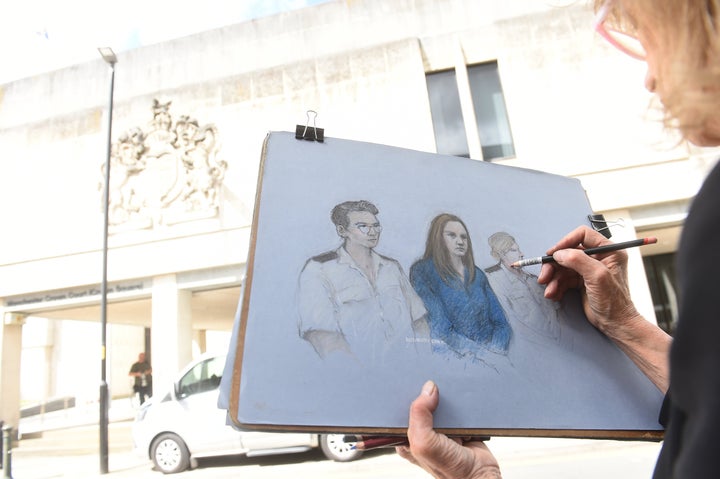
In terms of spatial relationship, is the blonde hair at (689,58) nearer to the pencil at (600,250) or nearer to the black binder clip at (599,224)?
the pencil at (600,250)

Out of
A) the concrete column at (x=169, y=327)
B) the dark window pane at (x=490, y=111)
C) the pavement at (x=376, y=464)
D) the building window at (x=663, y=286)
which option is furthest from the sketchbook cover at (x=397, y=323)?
the building window at (x=663, y=286)

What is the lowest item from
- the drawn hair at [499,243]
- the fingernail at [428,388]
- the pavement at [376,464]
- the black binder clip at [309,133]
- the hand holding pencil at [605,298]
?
the pavement at [376,464]

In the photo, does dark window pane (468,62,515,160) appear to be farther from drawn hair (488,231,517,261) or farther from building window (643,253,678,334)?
drawn hair (488,231,517,261)

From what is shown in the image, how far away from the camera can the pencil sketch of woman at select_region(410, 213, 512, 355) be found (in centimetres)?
141

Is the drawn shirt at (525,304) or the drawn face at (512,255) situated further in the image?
the drawn face at (512,255)

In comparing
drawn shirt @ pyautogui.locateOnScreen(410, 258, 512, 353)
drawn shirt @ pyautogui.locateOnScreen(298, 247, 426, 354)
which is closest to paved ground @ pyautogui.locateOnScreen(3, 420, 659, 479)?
drawn shirt @ pyautogui.locateOnScreen(410, 258, 512, 353)

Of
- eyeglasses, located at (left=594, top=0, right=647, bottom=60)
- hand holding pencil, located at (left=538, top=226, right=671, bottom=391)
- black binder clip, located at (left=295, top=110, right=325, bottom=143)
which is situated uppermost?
black binder clip, located at (left=295, top=110, right=325, bottom=143)

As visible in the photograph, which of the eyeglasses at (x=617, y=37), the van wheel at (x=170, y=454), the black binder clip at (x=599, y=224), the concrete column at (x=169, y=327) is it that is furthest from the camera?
the concrete column at (x=169, y=327)

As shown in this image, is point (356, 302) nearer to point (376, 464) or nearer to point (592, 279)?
point (592, 279)

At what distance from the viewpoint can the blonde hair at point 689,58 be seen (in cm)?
65

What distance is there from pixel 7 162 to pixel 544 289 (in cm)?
1680

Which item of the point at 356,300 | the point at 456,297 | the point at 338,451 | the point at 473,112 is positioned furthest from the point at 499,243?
the point at 473,112

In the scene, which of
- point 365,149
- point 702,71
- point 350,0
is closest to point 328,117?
point 350,0

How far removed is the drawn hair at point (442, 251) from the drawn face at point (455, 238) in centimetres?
1
